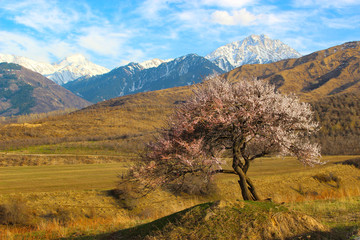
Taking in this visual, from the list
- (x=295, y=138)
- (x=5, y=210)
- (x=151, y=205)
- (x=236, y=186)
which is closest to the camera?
(x=295, y=138)

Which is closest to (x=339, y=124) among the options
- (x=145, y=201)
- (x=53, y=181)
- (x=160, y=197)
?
(x=160, y=197)

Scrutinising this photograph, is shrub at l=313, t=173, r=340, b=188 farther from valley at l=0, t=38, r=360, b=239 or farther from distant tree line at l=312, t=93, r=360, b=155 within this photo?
distant tree line at l=312, t=93, r=360, b=155

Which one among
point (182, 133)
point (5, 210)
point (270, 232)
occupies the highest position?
point (182, 133)

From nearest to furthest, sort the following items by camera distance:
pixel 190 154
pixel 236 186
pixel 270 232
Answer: pixel 270 232 < pixel 190 154 < pixel 236 186

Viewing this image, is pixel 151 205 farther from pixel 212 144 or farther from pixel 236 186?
pixel 212 144

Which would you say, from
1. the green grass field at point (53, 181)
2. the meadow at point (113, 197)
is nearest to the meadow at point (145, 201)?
the meadow at point (113, 197)

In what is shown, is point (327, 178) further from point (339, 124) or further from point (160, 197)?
point (339, 124)

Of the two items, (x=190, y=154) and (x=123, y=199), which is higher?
(x=190, y=154)

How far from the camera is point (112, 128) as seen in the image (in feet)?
561

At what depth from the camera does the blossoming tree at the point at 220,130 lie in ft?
42.3

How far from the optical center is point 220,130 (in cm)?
1348

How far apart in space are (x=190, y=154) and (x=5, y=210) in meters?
24.4

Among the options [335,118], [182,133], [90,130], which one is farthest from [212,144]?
[90,130]

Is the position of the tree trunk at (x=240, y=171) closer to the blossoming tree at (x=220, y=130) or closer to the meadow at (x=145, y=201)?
the blossoming tree at (x=220, y=130)
